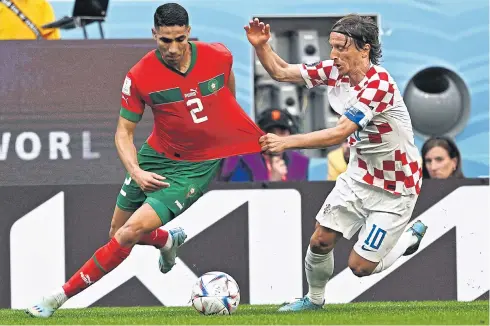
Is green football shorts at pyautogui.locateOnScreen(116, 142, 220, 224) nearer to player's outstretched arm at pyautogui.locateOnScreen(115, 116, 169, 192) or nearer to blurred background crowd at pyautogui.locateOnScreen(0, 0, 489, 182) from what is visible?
player's outstretched arm at pyautogui.locateOnScreen(115, 116, 169, 192)

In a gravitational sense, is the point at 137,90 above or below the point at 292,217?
above

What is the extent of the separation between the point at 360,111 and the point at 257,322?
5.26ft

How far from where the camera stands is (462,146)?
50.6ft

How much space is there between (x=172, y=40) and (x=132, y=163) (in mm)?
909

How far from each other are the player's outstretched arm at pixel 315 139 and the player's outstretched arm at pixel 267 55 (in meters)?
1.00

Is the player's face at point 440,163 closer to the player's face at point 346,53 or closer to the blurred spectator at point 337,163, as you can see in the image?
the blurred spectator at point 337,163

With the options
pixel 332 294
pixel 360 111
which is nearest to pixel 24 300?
pixel 332 294

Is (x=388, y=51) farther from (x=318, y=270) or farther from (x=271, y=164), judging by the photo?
(x=318, y=270)

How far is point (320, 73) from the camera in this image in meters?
10.8

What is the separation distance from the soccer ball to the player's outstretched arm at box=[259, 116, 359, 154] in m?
1.26

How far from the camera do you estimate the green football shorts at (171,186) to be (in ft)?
34.4

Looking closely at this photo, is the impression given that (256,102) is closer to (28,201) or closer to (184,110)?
(28,201)

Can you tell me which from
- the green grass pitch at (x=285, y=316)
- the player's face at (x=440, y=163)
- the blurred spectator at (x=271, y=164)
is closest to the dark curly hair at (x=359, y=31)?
the green grass pitch at (x=285, y=316)

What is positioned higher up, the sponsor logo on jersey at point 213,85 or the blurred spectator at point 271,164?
the sponsor logo on jersey at point 213,85
